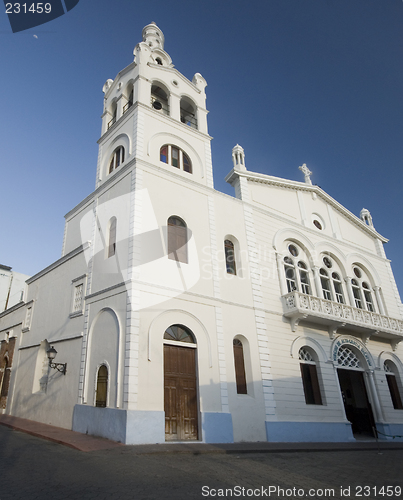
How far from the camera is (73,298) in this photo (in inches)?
612

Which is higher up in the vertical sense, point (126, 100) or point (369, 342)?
point (126, 100)

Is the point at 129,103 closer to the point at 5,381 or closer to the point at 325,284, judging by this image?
the point at 325,284

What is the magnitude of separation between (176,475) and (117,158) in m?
13.8

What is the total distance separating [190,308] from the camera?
527 inches


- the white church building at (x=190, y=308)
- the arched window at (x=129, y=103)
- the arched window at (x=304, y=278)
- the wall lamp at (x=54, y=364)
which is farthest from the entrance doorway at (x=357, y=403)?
the arched window at (x=129, y=103)

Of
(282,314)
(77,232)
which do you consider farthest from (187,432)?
(77,232)

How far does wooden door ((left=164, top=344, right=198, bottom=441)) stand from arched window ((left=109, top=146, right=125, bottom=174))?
8.85 m

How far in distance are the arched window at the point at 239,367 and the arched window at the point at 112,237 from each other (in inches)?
238

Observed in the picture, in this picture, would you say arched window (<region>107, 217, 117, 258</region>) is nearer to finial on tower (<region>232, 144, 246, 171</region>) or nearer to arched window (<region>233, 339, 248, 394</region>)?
arched window (<region>233, 339, 248, 394</region>)

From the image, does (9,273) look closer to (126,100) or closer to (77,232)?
(77,232)

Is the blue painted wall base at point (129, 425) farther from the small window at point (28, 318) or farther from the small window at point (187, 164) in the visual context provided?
the small window at point (187, 164)

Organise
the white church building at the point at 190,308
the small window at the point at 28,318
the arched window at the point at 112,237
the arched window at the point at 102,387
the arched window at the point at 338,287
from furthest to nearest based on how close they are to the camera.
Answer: the arched window at the point at 338,287, the small window at the point at 28,318, the arched window at the point at 112,237, the white church building at the point at 190,308, the arched window at the point at 102,387

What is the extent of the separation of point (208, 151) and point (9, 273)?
19197 mm

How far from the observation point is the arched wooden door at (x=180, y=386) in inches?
460
